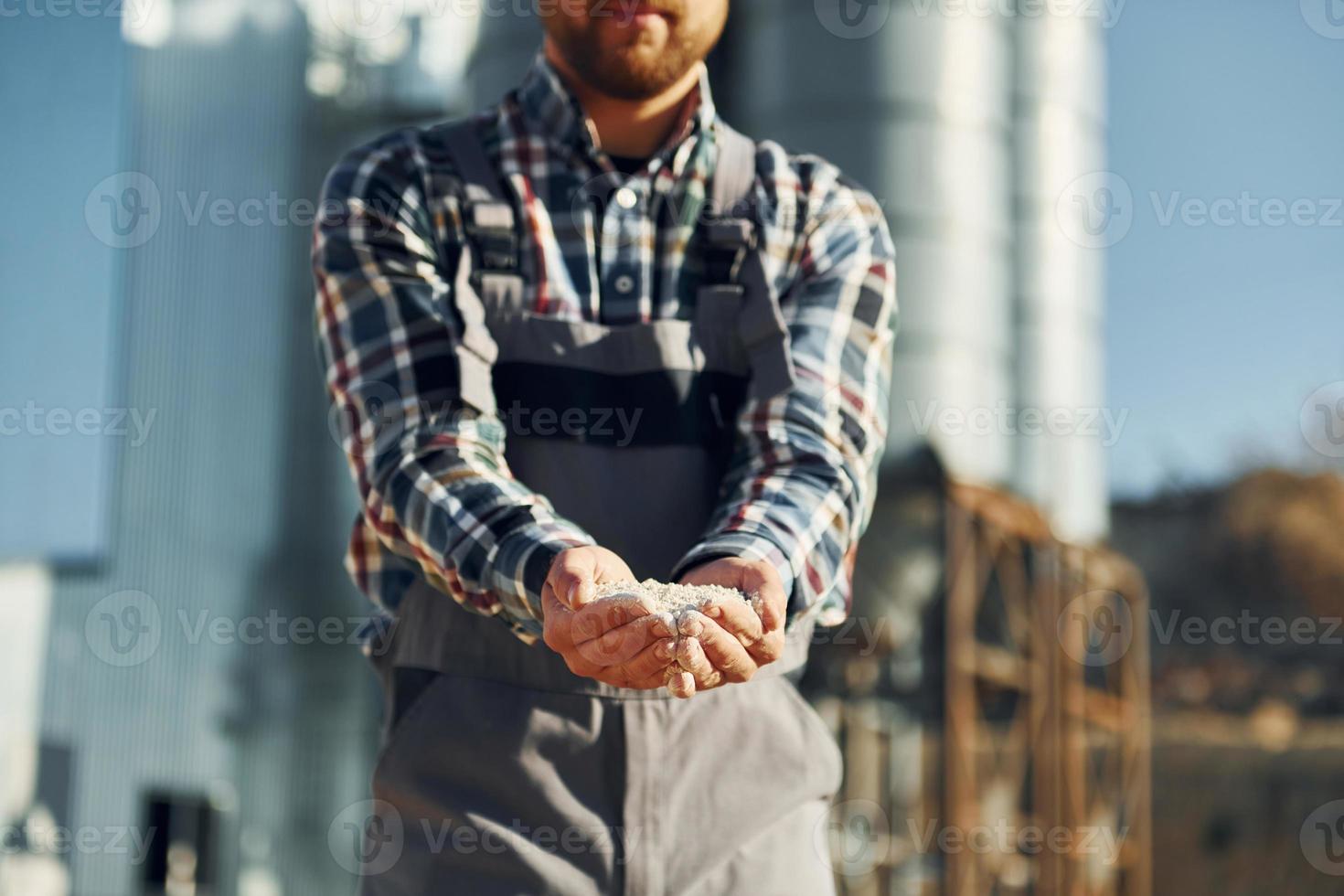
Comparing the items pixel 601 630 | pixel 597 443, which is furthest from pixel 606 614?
pixel 597 443

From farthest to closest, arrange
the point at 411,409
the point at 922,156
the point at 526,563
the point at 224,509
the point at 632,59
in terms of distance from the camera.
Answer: the point at 224,509, the point at 922,156, the point at 632,59, the point at 411,409, the point at 526,563

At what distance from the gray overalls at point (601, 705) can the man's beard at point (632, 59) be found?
141mm

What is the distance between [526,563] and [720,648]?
0.60 feet

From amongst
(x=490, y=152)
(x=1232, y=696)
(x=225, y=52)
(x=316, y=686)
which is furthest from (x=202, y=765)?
(x=1232, y=696)

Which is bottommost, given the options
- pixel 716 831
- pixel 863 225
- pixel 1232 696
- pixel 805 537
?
pixel 1232 696

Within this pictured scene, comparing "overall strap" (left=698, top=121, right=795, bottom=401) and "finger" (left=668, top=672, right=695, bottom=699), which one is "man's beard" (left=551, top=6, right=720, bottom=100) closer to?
"overall strap" (left=698, top=121, right=795, bottom=401)

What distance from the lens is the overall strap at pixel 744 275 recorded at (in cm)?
134

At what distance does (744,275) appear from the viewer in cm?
139

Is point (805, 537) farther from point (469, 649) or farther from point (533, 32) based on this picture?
point (533, 32)

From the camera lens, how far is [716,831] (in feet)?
4.10

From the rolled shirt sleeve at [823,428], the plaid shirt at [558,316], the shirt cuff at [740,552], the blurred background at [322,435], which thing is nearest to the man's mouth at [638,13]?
the plaid shirt at [558,316]

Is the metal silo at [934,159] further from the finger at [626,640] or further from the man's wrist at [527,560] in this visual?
the finger at [626,640]

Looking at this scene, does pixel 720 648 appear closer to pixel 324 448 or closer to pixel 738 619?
pixel 738 619

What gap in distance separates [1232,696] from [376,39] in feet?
40.7
